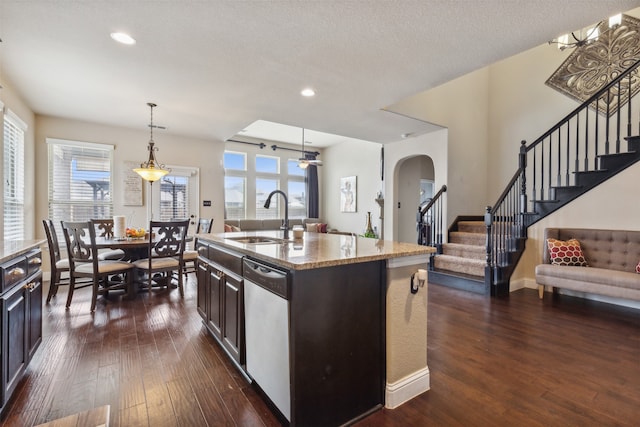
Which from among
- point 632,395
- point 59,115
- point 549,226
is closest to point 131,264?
point 59,115

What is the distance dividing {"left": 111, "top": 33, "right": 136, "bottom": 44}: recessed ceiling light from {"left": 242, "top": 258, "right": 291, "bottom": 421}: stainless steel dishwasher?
217cm

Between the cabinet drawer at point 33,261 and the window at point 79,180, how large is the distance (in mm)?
3408

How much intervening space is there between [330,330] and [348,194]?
285 inches

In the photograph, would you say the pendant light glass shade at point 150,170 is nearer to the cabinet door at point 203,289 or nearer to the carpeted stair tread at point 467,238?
the cabinet door at point 203,289

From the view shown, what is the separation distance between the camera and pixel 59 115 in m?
4.75

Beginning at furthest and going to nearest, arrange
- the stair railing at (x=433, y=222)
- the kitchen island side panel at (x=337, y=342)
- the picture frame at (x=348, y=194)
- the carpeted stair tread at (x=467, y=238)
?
the picture frame at (x=348, y=194), the stair railing at (x=433, y=222), the carpeted stair tread at (x=467, y=238), the kitchen island side panel at (x=337, y=342)

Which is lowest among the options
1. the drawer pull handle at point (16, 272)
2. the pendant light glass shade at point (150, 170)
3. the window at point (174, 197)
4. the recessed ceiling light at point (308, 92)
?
the drawer pull handle at point (16, 272)

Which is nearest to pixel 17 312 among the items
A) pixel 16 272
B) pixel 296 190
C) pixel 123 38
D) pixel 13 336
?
pixel 13 336

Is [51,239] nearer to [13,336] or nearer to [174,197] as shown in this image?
[13,336]

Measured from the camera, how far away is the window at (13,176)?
12.0 feet

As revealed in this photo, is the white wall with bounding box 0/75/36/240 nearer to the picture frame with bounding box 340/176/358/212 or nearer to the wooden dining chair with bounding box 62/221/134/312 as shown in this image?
the wooden dining chair with bounding box 62/221/134/312

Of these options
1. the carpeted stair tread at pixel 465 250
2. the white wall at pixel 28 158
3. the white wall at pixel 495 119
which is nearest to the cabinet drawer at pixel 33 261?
the white wall at pixel 28 158

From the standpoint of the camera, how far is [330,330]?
1.57m

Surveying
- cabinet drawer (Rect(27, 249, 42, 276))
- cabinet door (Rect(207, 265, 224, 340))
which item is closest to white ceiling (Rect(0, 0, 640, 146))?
cabinet drawer (Rect(27, 249, 42, 276))
